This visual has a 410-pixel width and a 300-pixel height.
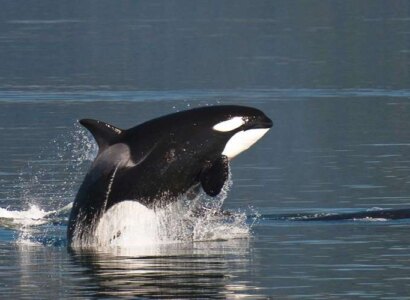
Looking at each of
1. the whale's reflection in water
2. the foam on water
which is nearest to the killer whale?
the foam on water

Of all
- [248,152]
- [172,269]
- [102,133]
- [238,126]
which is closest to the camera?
[172,269]

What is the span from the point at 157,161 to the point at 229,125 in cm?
98

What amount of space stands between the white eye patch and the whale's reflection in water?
1287 mm

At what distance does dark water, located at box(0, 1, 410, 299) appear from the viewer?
18.7 meters

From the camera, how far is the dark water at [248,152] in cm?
1870

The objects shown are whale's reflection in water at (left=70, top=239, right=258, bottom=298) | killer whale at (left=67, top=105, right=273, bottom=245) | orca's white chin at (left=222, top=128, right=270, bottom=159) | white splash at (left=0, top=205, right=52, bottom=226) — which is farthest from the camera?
white splash at (left=0, top=205, right=52, bottom=226)

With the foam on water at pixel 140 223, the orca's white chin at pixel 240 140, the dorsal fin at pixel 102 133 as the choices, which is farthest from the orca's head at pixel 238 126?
the dorsal fin at pixel 102 133

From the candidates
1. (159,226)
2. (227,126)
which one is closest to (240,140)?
(227,126)

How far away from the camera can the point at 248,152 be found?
103ft

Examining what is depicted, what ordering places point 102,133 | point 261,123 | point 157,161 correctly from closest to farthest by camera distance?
point 102,133 < point 157,161 < point 261,123

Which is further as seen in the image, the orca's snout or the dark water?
the orca's snout

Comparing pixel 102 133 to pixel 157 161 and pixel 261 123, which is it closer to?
pixel 157 161

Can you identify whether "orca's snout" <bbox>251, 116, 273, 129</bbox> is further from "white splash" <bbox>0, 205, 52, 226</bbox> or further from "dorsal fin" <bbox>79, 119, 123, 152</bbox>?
"white splash" <bbox>0, 205, 52, 226</bbox>

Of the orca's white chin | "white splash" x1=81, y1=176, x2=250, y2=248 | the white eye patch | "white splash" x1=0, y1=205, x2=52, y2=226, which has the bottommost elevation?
"white splash" x1=81, y1=176, x2=250, y2=248
